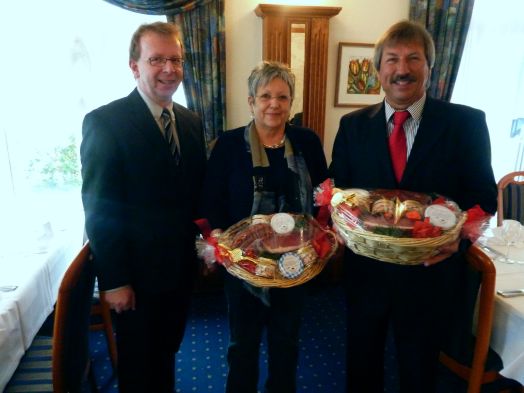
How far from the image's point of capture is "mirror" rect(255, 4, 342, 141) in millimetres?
2650

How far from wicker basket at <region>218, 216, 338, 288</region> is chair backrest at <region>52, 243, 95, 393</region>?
47 cm

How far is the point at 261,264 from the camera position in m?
1.15

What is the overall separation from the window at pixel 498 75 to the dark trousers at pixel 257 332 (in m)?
2.84

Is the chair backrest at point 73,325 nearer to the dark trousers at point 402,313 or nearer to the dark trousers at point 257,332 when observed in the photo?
the dark trousers at point 257,332

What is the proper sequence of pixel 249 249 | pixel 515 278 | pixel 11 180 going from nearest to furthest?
pixel 249 249
pixel 515 278
pixel 11 180

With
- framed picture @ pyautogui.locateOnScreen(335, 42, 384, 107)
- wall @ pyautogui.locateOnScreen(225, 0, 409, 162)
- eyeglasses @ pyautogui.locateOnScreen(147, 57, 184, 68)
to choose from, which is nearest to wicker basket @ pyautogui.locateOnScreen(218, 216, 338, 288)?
eyeglasses @ pyautogui.locateOnScreen(147, 57, 184, 68)

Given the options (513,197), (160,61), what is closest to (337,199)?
(160,61)

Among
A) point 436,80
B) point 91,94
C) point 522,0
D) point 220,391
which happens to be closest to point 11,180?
point 91,94

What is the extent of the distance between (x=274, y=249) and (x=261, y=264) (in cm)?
7

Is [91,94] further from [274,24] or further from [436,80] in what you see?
[436,80]

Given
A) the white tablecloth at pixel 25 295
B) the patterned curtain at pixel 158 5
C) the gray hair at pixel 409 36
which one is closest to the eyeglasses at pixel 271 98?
the gray hair at pixel 409 36

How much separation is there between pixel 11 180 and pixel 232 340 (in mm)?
2062

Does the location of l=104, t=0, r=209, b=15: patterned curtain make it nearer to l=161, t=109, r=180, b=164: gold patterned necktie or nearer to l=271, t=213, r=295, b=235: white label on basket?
l=161, t=109, r=180, b=164: gold patterned necktie

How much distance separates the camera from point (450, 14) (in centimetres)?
299
